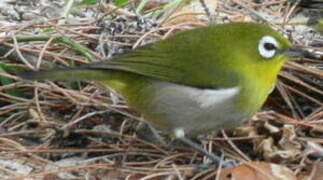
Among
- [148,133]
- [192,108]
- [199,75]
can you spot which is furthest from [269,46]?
[148,133]

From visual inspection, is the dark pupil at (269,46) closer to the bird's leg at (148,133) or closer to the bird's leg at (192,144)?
the bird's leg at (192,144)

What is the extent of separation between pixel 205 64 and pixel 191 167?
0.48 metres

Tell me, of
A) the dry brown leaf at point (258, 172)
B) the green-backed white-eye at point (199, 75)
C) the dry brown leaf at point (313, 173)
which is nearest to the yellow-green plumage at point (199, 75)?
the green-backed white-eye at point (199, 75)

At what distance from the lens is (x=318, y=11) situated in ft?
20.7

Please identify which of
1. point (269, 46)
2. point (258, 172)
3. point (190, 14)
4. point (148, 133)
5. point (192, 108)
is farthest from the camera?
point (190, 14)

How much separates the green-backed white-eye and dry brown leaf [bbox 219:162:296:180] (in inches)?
8.5

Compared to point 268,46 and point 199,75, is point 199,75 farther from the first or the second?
point 268,46

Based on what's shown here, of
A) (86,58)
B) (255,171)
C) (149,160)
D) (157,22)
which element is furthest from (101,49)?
Result: (255,171)

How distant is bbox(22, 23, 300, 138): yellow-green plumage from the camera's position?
169 inches

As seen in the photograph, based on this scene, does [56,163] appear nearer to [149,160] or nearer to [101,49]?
[149,160]

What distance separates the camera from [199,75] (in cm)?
440

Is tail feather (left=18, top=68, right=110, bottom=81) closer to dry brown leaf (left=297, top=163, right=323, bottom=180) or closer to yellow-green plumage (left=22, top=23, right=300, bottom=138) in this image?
yellow-green plumage (left=22, top=23, right=300, bottom=138)

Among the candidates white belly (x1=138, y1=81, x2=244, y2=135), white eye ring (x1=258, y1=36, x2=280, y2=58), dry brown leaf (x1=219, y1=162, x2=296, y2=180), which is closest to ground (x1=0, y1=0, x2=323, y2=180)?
dry brown leaf (x1=219, y1=162, x2=296, y2=180)

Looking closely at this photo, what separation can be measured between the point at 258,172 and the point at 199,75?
0.53 metres
